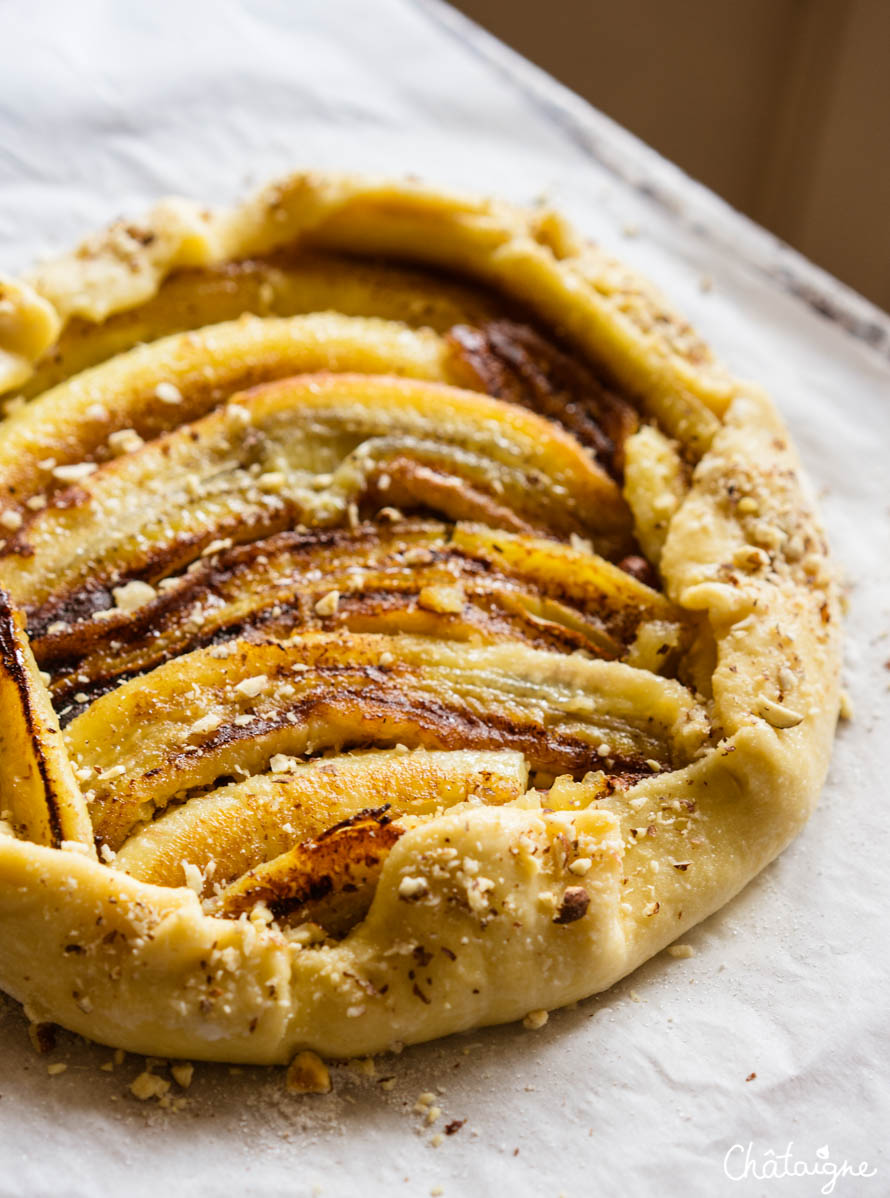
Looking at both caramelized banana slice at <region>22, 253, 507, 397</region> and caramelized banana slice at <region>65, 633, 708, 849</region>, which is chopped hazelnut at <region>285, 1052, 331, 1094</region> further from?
caramelized banana slice at <region>22, 253, 507, 397</region>

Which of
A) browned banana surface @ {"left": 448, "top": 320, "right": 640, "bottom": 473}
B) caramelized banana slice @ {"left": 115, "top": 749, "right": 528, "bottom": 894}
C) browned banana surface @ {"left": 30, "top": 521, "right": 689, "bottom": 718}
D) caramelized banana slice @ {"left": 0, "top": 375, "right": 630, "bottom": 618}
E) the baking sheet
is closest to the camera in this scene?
the baking sheet

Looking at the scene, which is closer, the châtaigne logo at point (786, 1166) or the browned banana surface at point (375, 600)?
the châtaigne logo at point (786, 1166)

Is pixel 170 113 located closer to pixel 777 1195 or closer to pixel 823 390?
pixel 823 390

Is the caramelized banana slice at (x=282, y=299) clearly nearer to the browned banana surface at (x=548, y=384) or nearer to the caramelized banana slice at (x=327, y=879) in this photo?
the browned banana surface at (x=548, y=384)

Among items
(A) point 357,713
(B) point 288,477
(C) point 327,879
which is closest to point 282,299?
(B) point 288,477

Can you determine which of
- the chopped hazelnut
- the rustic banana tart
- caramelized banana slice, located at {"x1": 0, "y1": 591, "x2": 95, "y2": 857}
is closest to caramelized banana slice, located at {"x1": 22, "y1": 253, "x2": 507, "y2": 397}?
the rustic banana tart

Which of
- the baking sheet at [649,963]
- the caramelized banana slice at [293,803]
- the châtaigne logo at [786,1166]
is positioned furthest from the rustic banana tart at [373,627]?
the châtaigne logo at [786,1166]
